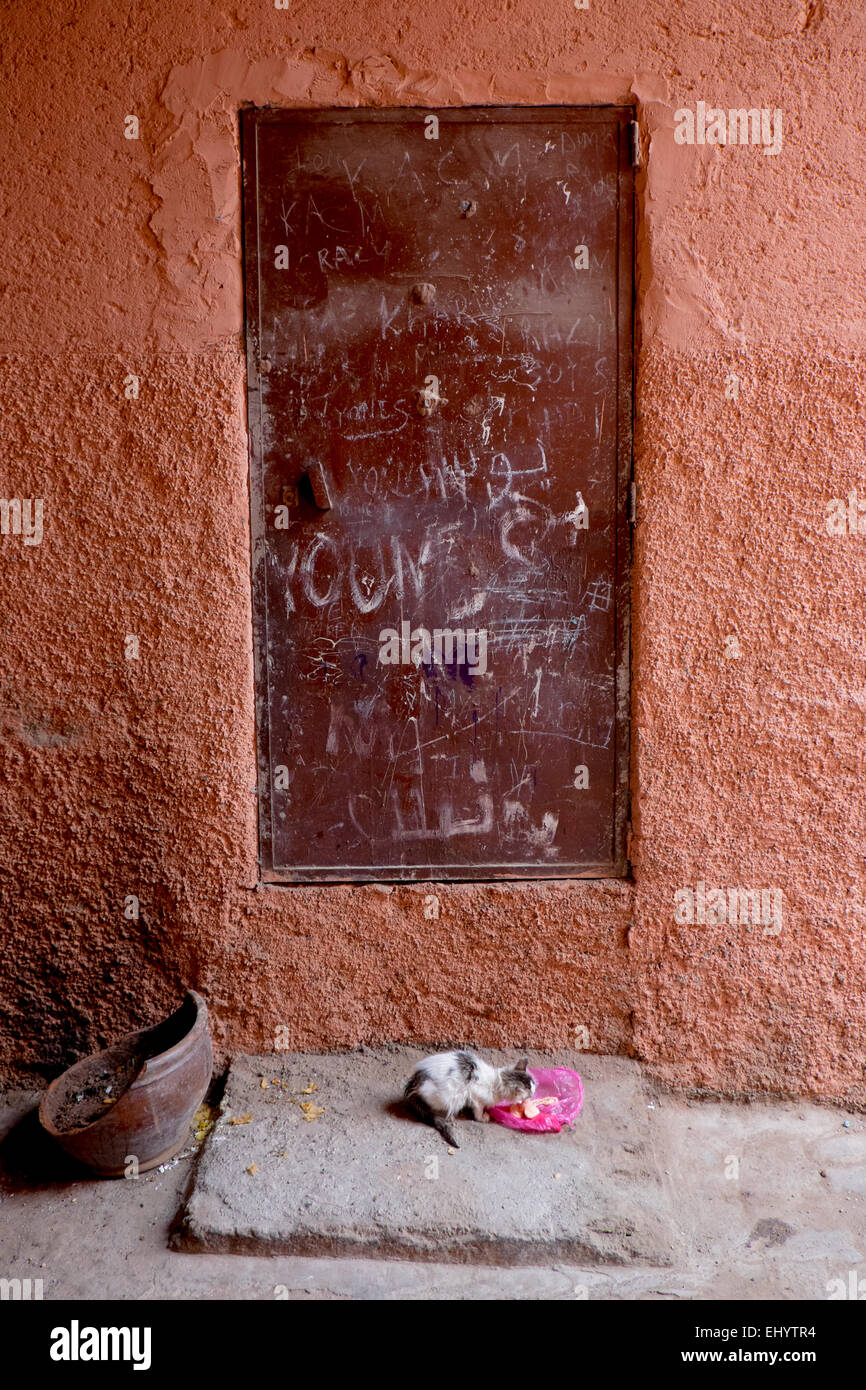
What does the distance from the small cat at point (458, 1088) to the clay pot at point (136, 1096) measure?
24.2 inches

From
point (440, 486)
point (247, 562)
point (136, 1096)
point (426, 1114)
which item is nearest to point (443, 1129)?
point (426, 1114)

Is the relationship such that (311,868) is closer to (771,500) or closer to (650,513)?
(650,513)

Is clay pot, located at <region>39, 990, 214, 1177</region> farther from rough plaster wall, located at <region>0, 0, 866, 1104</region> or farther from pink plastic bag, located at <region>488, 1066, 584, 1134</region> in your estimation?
pink plastic bag, located at <region>488, 1066, 584, 1134</region>

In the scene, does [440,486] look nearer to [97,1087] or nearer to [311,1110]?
[311,1110]

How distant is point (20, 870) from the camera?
2787 mm

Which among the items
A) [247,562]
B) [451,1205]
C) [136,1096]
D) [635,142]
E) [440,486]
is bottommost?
[451,1205]

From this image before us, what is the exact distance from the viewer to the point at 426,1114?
260 centimetres

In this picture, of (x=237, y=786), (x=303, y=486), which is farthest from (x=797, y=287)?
(x=237, y=786)

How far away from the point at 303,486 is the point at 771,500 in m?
1.39

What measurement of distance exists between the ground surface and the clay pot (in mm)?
108

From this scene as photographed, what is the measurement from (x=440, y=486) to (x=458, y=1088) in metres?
Answer: 1.73
